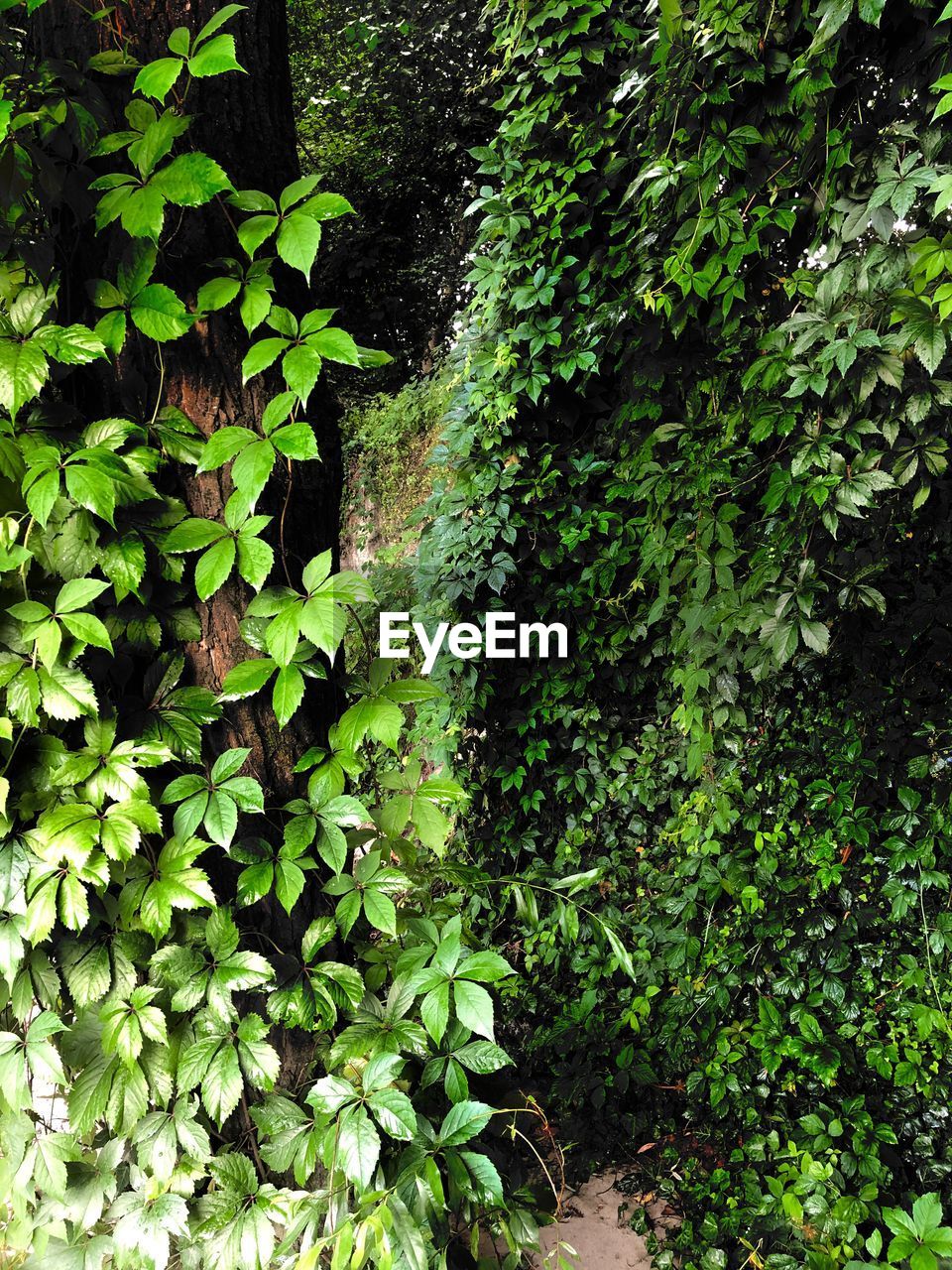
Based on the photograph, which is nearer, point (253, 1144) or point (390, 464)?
point (253, 1144)

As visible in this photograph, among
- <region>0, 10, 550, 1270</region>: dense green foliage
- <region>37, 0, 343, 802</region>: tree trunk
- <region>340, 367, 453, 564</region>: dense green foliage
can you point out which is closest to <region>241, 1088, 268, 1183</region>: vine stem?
<region>0, 10, 550, 1270</region>: dense green foliage

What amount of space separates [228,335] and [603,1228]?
97.1 inches

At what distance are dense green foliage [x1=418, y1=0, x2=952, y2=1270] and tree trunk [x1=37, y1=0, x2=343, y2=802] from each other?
0.39 meters

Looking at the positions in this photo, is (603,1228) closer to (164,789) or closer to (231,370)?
(164,789)

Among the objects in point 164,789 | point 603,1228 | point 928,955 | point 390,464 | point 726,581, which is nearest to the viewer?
point 164,789

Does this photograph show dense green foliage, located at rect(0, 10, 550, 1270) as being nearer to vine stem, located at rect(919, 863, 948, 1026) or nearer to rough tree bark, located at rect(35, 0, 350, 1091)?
rough tree bark, located at rect(35, 0, 350, 1091)

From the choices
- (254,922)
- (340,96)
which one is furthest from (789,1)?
(340,96)

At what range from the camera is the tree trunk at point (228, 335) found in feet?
3.39

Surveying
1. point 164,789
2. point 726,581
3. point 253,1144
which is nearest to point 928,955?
point 726,581

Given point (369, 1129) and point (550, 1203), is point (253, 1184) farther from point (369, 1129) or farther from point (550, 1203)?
point (550, 1203)

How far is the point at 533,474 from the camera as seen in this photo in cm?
274

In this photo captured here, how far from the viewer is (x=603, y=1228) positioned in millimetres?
2307

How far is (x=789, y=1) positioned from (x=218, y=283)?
1426 mm

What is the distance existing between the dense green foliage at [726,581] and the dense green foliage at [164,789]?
11.7 inches
